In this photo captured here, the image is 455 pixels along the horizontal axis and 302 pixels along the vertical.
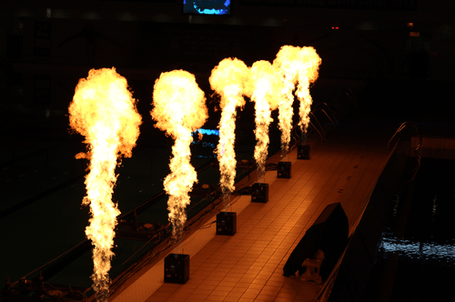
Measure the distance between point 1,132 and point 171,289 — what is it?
18.2 meters

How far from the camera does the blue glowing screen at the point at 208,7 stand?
80.2ft

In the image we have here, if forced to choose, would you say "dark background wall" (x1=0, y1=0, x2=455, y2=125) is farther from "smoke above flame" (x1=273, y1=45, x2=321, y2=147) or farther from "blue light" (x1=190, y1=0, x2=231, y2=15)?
"smoke above flame" (x1=273, y1=45, x2=321, y2=147)

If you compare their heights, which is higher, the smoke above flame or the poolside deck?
the smoke above flame

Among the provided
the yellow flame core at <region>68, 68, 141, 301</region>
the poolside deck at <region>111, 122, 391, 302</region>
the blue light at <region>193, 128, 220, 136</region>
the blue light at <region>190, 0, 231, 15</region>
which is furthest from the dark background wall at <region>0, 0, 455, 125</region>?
the yellow flame core at <region>68, 68, 141, 301</region>

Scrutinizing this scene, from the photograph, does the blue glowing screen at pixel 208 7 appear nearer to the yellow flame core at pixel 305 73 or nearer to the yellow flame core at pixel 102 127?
the yellow flame core at pixel 305 73

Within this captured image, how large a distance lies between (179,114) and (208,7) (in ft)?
55.5

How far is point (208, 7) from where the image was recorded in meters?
24.5

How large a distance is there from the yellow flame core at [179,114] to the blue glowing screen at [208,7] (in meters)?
16.3

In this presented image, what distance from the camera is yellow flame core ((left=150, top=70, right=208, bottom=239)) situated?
8359mm

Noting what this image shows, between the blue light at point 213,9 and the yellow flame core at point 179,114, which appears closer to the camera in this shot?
the yellow flame core at point 179,114

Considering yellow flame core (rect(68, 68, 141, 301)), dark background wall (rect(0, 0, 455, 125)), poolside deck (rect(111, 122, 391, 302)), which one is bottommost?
poolside deck (rect(111, 122, 391, 302))

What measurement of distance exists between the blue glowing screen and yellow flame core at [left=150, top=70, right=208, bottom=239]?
16.3m

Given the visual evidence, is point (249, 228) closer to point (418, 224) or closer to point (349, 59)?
point (418, 224)

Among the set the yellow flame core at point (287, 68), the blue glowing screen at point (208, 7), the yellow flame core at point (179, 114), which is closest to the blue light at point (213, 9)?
the blue glowing screen at point (208, 7)
